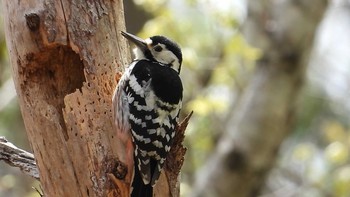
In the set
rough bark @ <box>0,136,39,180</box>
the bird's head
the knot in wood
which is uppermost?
the bird's head

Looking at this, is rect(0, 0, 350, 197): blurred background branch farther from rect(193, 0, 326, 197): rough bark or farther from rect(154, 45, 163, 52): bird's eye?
rect(154, 45, 163, 52): bird's eye

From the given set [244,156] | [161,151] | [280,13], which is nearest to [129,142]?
[161,151]

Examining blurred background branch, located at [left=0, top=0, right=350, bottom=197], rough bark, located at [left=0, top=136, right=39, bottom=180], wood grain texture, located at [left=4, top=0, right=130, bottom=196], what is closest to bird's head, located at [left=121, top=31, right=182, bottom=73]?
wood grain texture, located at [left=4, top=0, right=130, bottom=196]

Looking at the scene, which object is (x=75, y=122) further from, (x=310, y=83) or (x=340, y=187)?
(x=310, y=83)

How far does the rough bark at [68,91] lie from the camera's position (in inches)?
128

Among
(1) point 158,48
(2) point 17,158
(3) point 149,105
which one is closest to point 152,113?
(3) point 149,105

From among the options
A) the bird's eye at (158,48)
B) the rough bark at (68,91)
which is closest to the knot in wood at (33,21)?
the rough bark at (68,91)

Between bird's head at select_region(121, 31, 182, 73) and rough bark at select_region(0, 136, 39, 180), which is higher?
bird's head at select_region(121, 31, 182, 73)

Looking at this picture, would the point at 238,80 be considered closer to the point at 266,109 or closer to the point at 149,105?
the point at 266,109

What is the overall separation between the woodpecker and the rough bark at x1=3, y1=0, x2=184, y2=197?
0.07 metres

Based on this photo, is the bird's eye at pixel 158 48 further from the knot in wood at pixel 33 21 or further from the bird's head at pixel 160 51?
the knot in wood at pixel 33 21

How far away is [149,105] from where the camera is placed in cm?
352

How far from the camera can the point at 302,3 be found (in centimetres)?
596

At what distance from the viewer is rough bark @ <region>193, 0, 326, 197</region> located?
19.2ft
